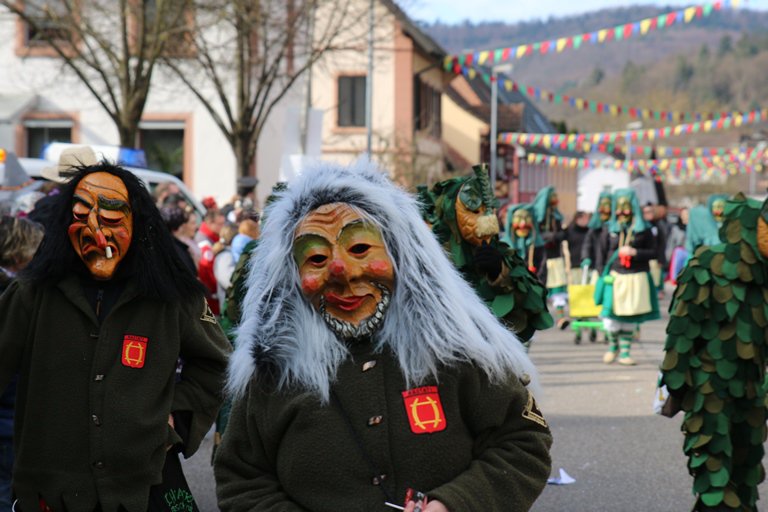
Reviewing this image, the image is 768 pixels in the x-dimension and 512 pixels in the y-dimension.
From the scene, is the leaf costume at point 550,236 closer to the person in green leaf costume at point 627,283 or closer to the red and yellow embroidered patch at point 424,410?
the person in green leaf costume at point 627,283

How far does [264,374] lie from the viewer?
299cm

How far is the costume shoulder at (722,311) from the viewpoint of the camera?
5898mm

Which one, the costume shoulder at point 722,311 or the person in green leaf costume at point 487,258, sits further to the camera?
the person in green leaf costume at point 487,258

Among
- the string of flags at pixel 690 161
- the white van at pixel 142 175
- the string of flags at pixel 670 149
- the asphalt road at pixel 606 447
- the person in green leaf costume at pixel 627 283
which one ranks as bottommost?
the asphalt road at pixel 606 447

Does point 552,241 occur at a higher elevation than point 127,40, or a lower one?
lower

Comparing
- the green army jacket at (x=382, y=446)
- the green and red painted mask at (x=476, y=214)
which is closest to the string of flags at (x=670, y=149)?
the green and red painted mask at (x=476, y=214)

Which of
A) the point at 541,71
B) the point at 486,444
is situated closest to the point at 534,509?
the point at 486,444

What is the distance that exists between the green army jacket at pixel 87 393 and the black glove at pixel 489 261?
7.62 feet

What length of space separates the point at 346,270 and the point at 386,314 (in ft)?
0.51

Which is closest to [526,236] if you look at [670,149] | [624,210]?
[624,210]

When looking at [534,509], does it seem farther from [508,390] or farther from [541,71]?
[541,71]

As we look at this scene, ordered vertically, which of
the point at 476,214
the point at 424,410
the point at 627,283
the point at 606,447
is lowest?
the point at 606,447

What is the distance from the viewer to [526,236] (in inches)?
643

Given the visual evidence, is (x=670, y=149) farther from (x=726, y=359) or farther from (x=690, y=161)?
(x=726, y=359)
